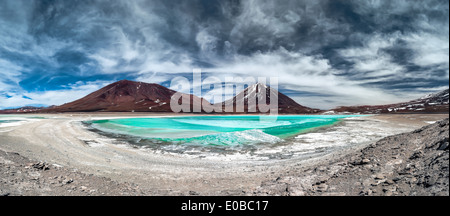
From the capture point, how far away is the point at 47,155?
385 inches

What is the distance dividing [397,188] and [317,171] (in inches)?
102

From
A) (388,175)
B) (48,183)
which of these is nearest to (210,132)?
(48,183)

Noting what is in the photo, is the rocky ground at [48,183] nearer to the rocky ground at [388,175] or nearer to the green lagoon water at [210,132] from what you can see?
the rocky ground at [388,175]

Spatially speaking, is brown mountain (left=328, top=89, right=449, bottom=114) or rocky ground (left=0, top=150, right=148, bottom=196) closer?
rocky ground (left=0, top=150, right=148, bottom=196)

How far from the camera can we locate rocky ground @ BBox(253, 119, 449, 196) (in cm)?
409

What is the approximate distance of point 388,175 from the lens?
504cm

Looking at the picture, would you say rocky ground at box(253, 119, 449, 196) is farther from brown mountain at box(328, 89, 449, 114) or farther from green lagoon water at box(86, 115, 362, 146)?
brown mountain at box(328, 89, 449, 114)

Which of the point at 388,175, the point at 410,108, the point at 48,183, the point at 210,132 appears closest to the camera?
Answer: the point at 388,175

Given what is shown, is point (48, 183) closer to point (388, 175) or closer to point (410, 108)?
point (388, 175)

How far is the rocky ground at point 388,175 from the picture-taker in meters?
4.09

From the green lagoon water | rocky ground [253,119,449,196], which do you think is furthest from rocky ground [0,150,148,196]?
the green lagoon water

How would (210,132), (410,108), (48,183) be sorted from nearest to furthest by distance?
(48,183), (210,132), (410,108)
